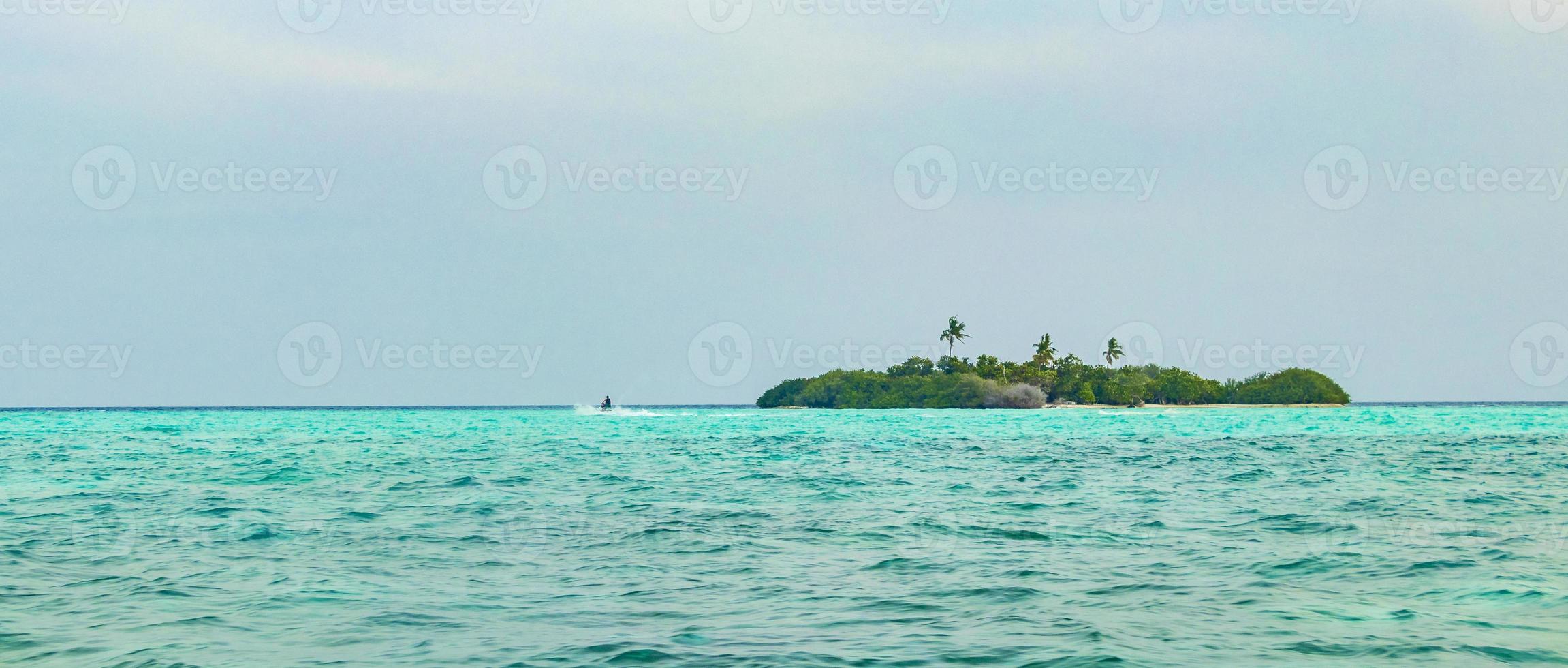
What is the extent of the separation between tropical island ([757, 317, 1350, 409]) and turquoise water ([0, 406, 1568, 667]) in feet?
472

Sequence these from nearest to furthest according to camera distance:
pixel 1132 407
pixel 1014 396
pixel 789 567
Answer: pixel 789 567 → pixel 1014 396 → pixel 1132 407

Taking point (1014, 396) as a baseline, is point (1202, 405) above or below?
below

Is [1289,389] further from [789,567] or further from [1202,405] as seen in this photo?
[789,567]

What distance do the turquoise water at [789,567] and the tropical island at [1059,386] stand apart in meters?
144

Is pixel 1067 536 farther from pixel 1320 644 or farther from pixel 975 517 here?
pixel 1320 644

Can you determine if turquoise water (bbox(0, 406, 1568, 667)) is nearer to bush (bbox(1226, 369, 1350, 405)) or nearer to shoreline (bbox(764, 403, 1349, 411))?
shoreline (bbox(764, 403, 1349, 411))

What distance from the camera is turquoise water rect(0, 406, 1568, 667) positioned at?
10477 millimetres

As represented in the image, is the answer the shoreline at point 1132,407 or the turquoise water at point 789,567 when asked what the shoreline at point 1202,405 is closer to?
the shoreline at point 1132,407

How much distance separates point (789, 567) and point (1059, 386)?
170085 mm

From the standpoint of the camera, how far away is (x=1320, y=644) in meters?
10.3

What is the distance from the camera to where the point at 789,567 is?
14.8 meters

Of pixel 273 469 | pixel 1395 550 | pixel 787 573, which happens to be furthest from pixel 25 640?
pixel 273 469

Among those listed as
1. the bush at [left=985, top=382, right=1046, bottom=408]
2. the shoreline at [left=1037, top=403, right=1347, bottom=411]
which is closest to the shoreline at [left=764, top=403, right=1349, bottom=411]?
the shoreline at [left=1037, top=403, right=1347, bottom=411]

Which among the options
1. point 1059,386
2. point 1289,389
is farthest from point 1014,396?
point 1289,389
